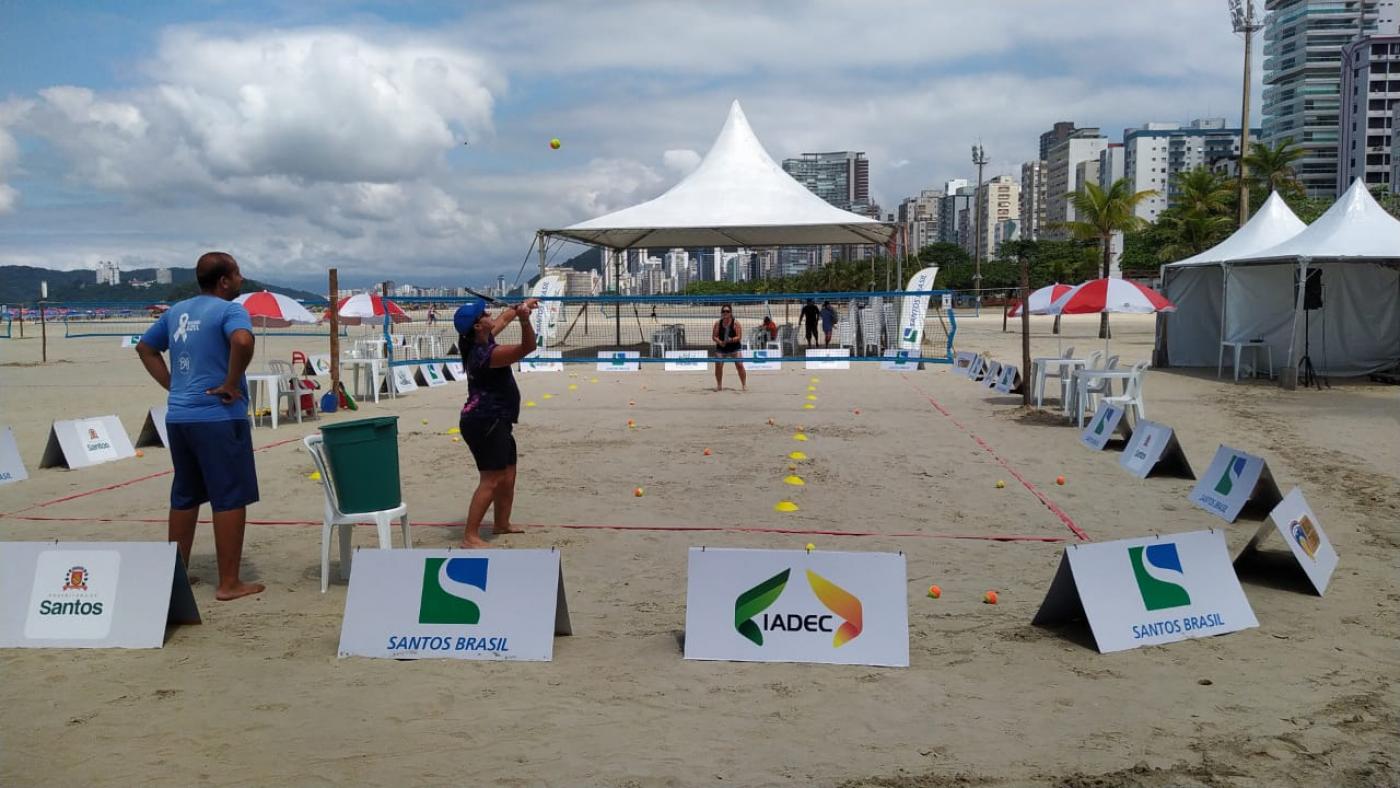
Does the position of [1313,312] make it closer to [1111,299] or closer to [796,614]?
[1111,299]

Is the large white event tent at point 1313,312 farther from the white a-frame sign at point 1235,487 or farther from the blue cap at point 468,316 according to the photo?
the blue cap at point 468,316

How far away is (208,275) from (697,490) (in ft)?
15.3

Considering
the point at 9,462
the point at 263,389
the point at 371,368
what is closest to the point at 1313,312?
the point at 371,368

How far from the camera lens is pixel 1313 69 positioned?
458ft

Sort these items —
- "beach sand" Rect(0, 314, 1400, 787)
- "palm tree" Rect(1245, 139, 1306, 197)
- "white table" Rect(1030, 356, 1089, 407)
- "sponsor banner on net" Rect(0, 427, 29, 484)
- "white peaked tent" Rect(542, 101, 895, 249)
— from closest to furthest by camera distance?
"beach sand" Rect(0, 314, 1400, 787)
"sponsor banner on net" Rect(0, 427, 29, 484)
"white table" Rect(1030, 356, 1089, 407)
"white peaked tent" Rect(542, 101, 895, 249)
"palm tree" Rect(1245, 139, 1306, 197)

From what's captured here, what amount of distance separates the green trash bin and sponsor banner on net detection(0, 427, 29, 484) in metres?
5.92

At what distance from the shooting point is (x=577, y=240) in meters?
25.6

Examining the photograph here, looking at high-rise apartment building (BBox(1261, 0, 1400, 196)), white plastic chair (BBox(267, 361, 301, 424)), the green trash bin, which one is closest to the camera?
the green trash bin

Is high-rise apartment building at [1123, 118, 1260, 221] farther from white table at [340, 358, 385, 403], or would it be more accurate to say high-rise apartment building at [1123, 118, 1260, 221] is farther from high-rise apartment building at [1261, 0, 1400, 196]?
white table at [340, 358, 385, 403]

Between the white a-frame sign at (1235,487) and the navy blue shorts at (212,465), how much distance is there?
7.06 m

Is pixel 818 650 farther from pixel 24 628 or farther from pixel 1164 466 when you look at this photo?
pixel 1164 466

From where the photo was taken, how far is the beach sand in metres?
3.52

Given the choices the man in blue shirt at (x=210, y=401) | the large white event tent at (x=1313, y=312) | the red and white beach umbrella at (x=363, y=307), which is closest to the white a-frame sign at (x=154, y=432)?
the red and white beach umbrella at (x=363, y=307)

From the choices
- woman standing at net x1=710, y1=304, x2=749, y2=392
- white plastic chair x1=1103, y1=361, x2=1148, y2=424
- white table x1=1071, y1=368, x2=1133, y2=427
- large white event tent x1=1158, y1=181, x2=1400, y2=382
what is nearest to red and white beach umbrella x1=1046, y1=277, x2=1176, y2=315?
white table x1=1071, y1=368, x2=1133, y2=427
